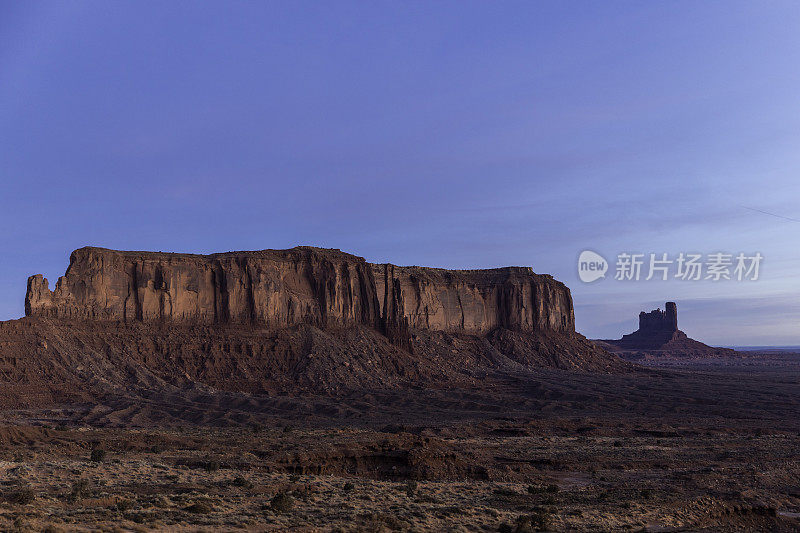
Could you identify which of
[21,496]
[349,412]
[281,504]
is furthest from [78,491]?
[349,412]

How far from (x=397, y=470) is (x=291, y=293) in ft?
181

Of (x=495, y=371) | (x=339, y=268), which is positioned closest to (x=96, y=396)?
(x=339, y=268)

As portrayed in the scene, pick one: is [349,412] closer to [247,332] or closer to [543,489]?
[247,332]

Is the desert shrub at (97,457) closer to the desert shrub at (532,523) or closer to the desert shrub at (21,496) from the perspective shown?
the desert shrub at (21,496)

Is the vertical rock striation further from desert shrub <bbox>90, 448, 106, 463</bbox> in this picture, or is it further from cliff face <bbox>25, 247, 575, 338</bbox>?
desert shrub <bbox>90, 448, 106, 463</bbox>

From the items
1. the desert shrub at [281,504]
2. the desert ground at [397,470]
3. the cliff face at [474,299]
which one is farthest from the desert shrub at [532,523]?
the cliff face at [474,299]

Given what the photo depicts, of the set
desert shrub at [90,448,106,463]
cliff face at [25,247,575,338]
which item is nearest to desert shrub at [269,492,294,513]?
desert shrub at [90,448,106,463]

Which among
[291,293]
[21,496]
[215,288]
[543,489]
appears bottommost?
[543,489]

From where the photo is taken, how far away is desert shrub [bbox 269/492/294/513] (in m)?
18.0

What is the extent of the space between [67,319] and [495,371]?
50.8m

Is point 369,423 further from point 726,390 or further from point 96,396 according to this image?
point 726,390

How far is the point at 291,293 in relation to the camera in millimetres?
80125

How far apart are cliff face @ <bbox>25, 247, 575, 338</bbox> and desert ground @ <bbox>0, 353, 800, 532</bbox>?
1822 cm

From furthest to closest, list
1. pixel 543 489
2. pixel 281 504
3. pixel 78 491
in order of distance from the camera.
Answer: pixel 543 489 → pixel 78 491 → pixel 281 504
